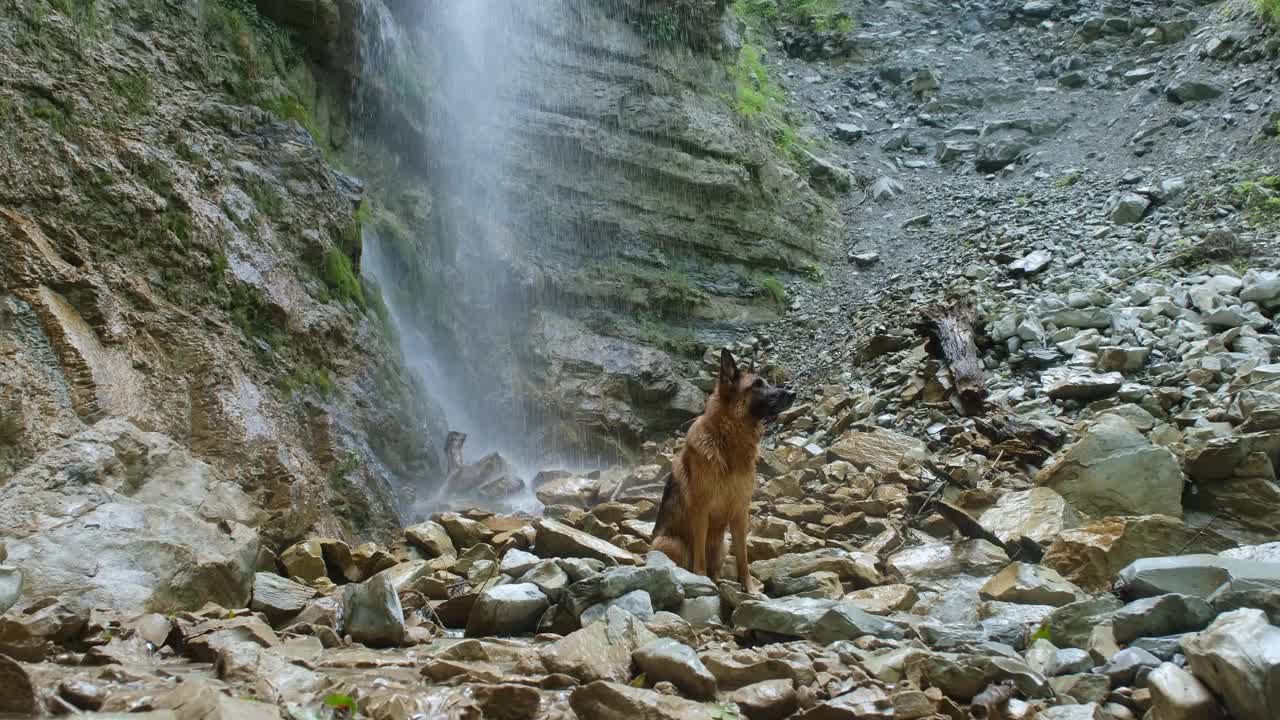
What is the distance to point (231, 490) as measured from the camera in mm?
5887

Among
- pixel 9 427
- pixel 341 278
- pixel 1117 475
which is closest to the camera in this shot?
pixel 9 427

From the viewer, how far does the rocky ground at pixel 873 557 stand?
9.77ft

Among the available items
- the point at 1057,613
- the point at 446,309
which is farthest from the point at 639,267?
the point at 1057,613

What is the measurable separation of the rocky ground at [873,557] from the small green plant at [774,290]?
6.39 ft

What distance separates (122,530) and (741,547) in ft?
12.3

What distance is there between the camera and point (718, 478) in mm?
5664

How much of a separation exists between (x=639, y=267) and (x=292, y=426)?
29.2 feet

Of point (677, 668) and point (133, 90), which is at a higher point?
A: point (133, 90)

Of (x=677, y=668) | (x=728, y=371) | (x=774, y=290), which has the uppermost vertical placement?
(x=774, y=290)

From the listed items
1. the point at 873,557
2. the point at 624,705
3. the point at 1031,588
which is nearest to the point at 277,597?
the point at 624,705

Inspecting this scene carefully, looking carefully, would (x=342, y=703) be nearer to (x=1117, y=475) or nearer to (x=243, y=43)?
(x=1117, y=475)

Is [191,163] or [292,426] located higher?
[191,163]

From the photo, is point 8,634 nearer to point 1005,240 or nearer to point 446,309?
point 446,309

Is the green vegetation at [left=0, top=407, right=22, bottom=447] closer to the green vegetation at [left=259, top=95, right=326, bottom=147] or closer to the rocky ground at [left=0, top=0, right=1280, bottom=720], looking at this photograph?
the rocky ground at [left=0, top=0, right=1280, bottom=720]
